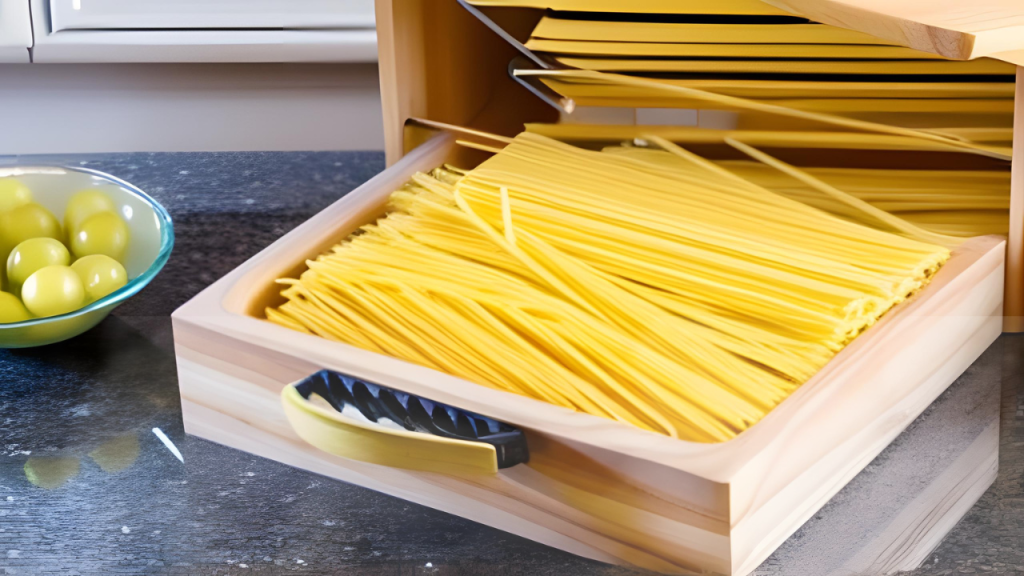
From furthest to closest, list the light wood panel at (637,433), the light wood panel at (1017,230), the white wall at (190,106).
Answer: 1. the white wall at (190,106)
2. the light wood panel at (1017,230)
3. the light wood panel at (637,433)

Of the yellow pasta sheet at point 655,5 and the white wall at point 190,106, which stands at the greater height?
the yellow pasta sheet at point 655,5

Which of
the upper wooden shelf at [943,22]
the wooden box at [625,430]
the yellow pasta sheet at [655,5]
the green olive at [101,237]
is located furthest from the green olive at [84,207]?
the upper wooden shelf at [943,22]

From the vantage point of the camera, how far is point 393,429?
50 cm

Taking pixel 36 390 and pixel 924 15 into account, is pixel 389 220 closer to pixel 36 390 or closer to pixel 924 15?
pixel 36 390

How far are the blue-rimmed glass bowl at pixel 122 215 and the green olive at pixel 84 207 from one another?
0.03 ft

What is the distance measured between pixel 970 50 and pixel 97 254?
590 millimetres

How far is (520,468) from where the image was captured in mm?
497

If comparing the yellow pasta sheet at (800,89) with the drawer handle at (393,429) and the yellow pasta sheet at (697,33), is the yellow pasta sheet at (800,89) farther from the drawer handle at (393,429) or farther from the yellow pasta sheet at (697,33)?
the drawer handle at (393,429)

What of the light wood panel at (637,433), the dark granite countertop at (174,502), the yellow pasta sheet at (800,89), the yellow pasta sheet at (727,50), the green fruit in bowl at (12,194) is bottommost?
the dark granite countertop at (174,502)

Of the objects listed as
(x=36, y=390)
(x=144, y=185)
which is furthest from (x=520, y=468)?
(x=144, y=185)

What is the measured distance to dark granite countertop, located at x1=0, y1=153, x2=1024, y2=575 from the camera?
20.6 inches

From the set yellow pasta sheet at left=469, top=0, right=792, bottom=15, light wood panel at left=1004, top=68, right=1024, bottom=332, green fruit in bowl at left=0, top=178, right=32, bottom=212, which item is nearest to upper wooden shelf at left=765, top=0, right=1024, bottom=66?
light wood panel at left=1004, top=68, right=1024, bottom=332

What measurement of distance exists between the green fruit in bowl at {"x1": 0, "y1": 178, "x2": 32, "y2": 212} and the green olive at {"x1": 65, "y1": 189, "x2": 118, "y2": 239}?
34mm

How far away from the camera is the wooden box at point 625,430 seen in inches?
18.0
